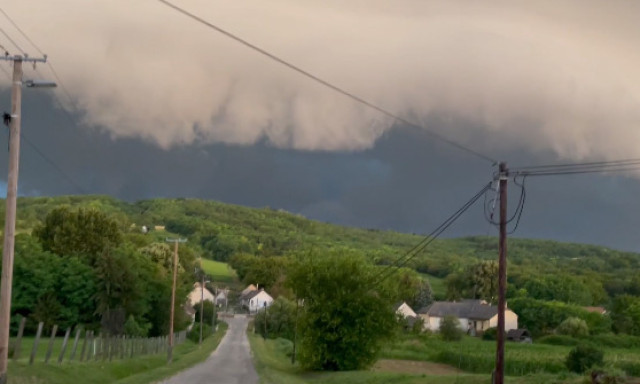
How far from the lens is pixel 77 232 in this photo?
107 meters

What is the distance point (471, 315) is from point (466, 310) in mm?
2580

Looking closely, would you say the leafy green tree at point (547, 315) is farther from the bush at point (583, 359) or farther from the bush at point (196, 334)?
the bush at point (583, 359)

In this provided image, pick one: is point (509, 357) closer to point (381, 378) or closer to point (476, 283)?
point (381, 378)

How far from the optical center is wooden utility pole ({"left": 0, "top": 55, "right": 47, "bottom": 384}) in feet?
81.9

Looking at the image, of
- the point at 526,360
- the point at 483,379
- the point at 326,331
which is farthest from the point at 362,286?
the point at 483,379

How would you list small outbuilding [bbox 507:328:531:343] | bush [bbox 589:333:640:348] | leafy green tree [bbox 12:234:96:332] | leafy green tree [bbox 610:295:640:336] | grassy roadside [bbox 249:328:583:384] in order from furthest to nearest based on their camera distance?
leafy green tree [bbox 610:295:640:336] < small outbuilding [bbox 507:328:531:343] < bush [bbox 589:333:640:348] < leafy green tree [bbox 12:234:96:332] < grassy roadside [bbox 249:328:583:384]

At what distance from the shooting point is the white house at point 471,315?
140 m

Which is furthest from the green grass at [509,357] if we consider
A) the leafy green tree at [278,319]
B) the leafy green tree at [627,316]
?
the leafy green tree at [627,316]

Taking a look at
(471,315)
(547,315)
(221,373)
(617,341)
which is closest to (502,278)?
(221,373)

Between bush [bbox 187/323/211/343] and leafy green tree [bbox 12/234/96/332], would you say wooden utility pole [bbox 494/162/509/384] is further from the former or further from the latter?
bush [bbox 187/323/211/343]

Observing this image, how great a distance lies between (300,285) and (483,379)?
2576 cm

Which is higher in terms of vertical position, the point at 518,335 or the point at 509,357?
the point at 509,357

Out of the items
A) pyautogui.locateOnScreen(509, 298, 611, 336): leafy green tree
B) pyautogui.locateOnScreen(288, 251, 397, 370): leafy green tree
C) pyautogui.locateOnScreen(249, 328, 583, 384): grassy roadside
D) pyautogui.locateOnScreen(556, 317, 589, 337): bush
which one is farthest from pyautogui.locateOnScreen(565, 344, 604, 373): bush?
pyautogui.locateOnScreen(509, 298, 611, 336): leafy green tree

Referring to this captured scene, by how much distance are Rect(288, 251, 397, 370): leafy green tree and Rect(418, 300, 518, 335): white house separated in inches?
3074
